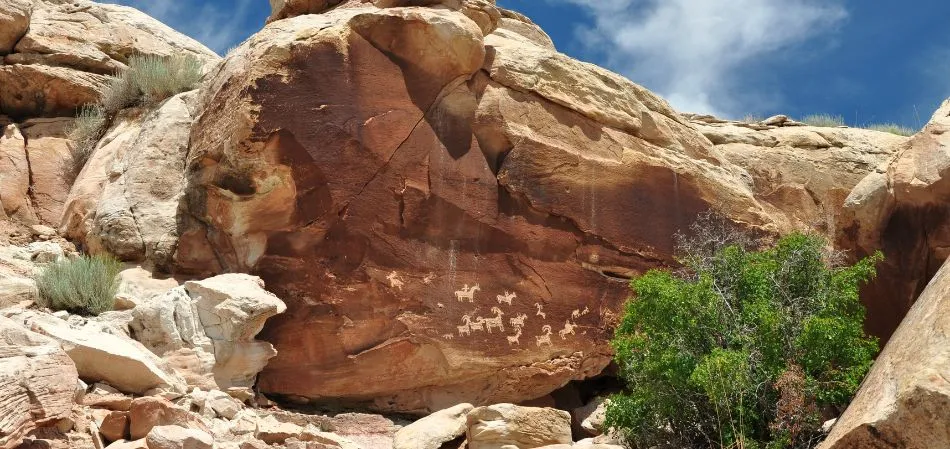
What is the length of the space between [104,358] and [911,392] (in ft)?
20.2

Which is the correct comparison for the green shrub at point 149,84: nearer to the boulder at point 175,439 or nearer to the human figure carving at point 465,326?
the human figure carving at point 465,326

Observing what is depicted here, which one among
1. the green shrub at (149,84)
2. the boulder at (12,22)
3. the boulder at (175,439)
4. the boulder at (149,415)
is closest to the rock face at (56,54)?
the boulder at (12,22)

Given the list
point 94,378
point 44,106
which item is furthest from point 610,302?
point 44,106

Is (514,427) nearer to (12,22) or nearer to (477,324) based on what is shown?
(477,324)

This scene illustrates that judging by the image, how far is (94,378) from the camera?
9078 millimetres

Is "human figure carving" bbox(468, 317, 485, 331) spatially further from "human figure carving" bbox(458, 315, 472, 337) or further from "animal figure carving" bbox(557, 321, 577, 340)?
"animal figure carving" bbox(557, 321, 577, 340)

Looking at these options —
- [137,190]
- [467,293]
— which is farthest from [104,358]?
[467,293]

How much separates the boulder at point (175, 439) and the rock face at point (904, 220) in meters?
7.60

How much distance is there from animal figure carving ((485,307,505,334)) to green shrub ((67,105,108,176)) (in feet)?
19.3

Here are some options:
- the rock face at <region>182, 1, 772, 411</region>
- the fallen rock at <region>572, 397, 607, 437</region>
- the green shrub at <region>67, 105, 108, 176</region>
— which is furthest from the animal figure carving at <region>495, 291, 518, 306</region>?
the green shrub at <region>67, 105, 108, 176</region>

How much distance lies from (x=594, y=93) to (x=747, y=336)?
4680mm

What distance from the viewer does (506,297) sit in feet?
41.1

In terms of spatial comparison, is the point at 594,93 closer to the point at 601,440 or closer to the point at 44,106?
the point at 601,440

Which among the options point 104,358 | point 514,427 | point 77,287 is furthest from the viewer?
point 77,287
